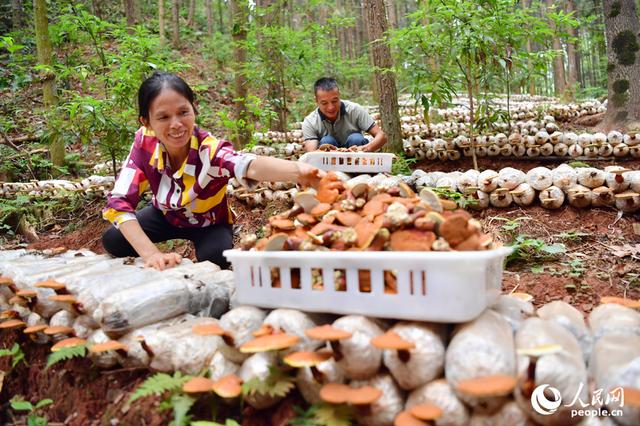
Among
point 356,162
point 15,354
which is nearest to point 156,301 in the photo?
point 15,354

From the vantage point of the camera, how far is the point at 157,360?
1.71m

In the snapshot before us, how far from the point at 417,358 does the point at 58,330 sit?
4.81 ft

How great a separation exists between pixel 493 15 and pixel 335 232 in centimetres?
418

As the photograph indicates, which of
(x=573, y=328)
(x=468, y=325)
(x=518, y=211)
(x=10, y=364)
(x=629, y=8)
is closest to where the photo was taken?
(x=468, y=325)

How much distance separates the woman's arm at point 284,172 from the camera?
2.20 m

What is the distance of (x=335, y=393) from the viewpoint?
132 centimetres

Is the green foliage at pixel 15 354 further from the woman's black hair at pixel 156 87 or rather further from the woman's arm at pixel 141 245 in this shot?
the woman's black hair at pixel 156 87

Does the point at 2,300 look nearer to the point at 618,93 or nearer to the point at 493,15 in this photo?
the point at 493,15

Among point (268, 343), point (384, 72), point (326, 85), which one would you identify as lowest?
point (268, 343)

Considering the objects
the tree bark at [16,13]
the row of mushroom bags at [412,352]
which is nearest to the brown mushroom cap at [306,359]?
the row of mushroom bags at [412,352]

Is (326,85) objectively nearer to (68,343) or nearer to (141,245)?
(141,245)

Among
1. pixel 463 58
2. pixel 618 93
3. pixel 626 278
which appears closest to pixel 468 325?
pixel 626 278

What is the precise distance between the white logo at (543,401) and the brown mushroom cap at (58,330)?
178 centimetres

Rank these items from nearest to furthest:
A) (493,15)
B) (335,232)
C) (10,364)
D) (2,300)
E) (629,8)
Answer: (335,232) < (10,364) < (2,300) < (493,15) < (629,8)
